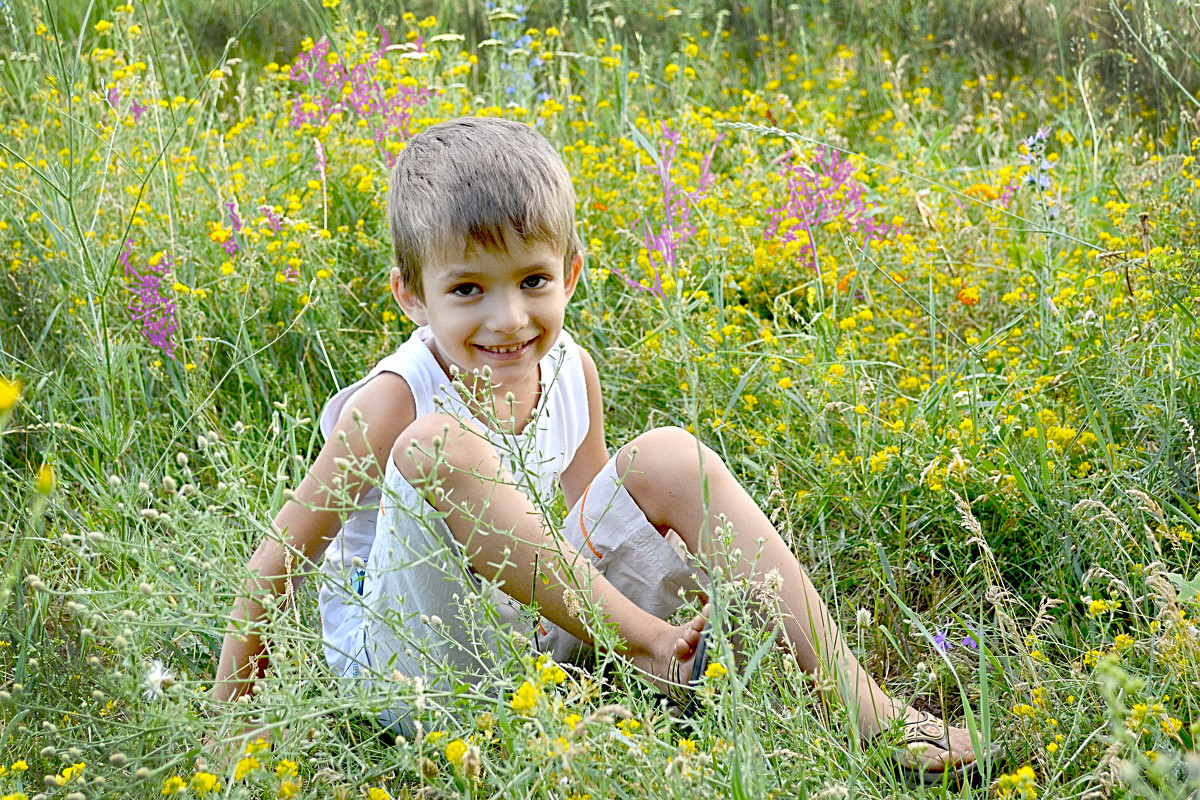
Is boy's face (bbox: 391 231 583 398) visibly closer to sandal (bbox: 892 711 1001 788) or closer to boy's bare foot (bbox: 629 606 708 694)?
boy's bare foot (bbox: 629 606 708 694)

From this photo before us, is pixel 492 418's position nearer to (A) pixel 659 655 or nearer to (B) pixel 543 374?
(A) pixel 659 655

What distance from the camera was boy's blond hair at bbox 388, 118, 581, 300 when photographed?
1.81m

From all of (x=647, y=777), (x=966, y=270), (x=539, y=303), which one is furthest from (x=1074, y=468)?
(x=647, y=777)

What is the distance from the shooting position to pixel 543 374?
2.04 metres

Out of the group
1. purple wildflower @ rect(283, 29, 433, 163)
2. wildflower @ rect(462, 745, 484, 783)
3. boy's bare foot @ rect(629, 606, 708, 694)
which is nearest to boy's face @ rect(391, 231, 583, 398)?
boy's bare foot @ rect(629, 606, 708, 694)

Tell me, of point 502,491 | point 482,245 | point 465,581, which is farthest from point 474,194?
point 465,581

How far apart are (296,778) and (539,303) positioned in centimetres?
84

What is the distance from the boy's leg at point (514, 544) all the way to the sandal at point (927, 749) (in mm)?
325

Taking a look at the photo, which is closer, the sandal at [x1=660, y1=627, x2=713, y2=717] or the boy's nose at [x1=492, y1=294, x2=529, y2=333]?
the sandal at [x1=660, y1=627, x2=713, y2=717]

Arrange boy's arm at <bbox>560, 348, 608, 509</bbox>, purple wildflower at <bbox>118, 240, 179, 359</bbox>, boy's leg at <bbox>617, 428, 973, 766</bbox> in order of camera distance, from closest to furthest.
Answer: boy's leg at <bbox>617, 428, 973, 766</bbox> → boy's arm at <bbox>560, 348, 608, 509</bbox> → purple wildflower at <bbox>118, 240, 179, 359</bbox>

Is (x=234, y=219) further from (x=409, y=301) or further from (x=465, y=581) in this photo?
(x=465, y=581)

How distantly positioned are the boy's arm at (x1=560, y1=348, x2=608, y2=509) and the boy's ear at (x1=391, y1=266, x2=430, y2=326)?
0.32 m

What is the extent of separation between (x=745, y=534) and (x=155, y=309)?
1641 millimetres

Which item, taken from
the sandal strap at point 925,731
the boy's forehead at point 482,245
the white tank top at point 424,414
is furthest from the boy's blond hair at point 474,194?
the sandal strap at point 925,731
